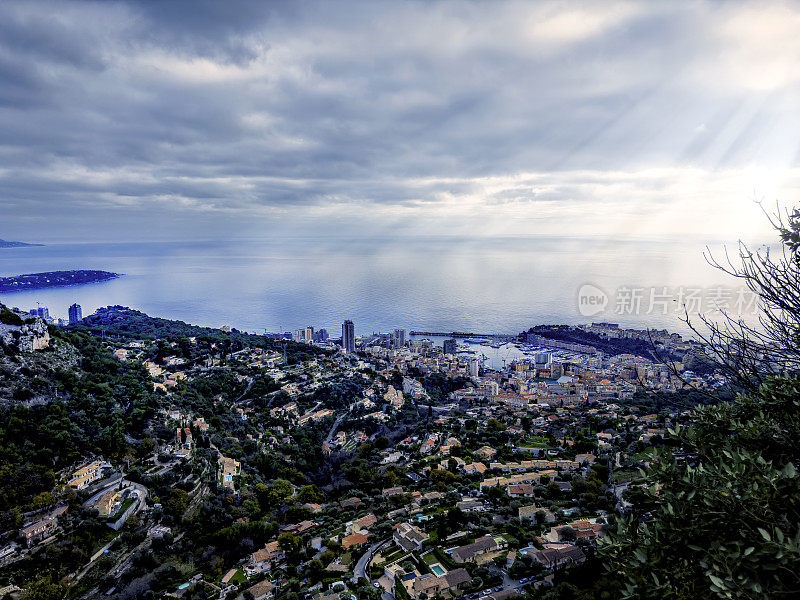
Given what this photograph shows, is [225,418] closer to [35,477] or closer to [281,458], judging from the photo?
[281,458]

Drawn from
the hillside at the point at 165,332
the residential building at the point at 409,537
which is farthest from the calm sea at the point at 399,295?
the residential building at the point at 409,537

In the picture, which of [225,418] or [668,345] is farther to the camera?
[668,345]

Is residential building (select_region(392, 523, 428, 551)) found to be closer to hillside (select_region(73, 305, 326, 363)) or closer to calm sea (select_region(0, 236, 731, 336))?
hillside (select_region(73, 305, 326, 363))

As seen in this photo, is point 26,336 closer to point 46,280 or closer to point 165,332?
point 165,332

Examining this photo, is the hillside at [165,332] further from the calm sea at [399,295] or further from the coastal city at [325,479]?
the calm sea at [399,295]

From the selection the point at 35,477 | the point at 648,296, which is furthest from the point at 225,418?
the point at 648,296

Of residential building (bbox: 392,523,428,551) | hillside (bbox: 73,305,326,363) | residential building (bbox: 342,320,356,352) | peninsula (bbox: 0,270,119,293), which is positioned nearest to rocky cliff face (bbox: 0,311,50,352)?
hillside (bbox: 73,305,326,363)

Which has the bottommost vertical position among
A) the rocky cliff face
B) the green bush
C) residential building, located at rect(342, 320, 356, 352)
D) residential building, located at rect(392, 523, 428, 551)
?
residential building, located at rect(342, 320, 356, 352)
